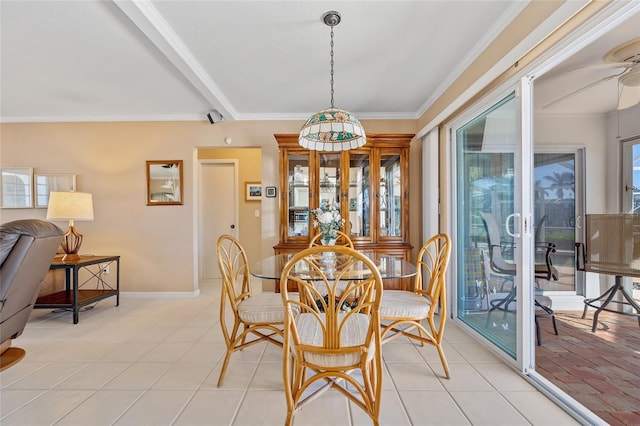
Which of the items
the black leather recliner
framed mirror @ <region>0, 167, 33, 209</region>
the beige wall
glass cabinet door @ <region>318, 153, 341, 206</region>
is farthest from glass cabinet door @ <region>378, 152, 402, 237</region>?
framed mirror @ <region>0, 167, 33, 209</region>

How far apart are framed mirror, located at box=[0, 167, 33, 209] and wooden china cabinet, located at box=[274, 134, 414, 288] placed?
350cm

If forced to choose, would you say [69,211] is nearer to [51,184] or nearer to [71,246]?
[71,246]

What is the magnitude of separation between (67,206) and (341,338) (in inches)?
139

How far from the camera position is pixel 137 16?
5.77 feet

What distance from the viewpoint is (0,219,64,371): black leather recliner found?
57.6 inches

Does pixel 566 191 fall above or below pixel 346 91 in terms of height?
below

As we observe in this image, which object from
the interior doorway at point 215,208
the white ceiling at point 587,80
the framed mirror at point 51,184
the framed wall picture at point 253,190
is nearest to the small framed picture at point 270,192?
the framed wall picture at point 253,190

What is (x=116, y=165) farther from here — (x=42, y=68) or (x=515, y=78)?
(x=515, y=78)

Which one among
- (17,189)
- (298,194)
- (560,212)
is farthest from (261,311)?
(17,189)

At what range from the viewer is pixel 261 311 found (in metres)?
1.75

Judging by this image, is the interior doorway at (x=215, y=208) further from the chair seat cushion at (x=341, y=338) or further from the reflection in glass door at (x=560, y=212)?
the reflection in glass door at (x=560, y=212)

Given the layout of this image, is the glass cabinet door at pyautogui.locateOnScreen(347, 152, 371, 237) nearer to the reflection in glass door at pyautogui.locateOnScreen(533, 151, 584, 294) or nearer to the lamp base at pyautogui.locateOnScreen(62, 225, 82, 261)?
the reflection in glass door at pyautogui.locateOnScreen(533, 151, 584, 294)

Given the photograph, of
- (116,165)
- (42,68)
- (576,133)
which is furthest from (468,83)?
(116,165)

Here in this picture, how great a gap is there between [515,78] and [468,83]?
585 mm
